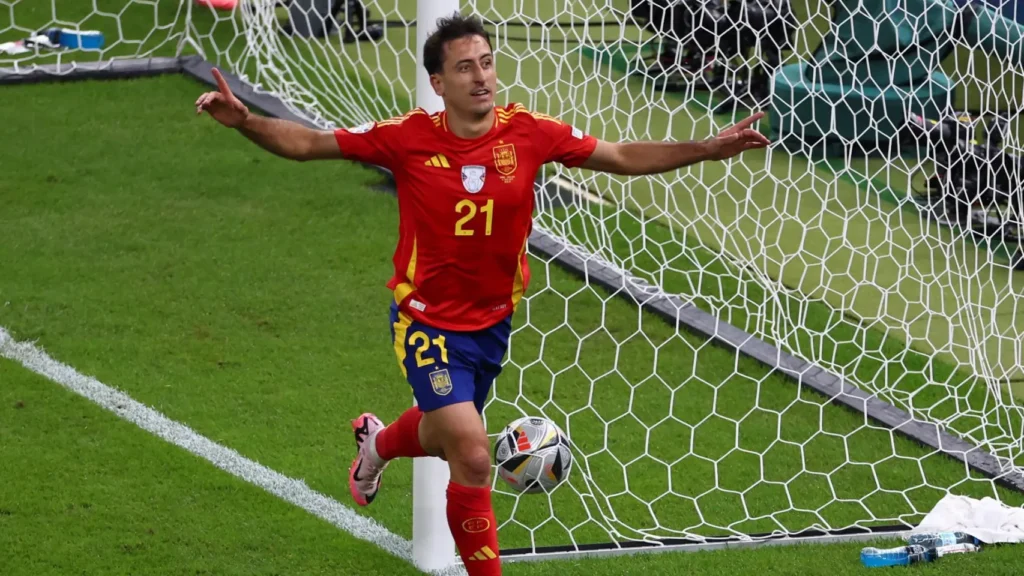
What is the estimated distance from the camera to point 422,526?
192 inches

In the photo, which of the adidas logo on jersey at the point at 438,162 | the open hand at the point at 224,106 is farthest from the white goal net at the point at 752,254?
the open hand at the point at 224,106

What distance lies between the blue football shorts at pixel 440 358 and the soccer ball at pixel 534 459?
0.22m

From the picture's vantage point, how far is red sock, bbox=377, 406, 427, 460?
469cm

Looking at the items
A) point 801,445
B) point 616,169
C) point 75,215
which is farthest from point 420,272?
point 75,215

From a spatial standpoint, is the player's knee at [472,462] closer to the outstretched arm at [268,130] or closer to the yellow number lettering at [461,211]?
the yellow number lettering at [461,211]

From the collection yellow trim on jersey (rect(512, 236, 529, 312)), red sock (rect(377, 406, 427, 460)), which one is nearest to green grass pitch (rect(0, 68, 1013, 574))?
red sock (rect(377, 406, 427, 460))

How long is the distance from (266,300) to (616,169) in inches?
114

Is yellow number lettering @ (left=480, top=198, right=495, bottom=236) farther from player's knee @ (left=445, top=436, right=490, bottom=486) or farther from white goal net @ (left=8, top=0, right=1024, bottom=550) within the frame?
white goal net @ (left=8, top=0, right=1024, bottom=550)

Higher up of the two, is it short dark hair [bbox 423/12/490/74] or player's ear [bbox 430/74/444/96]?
short dark hair [bbox 423/12/490/74]

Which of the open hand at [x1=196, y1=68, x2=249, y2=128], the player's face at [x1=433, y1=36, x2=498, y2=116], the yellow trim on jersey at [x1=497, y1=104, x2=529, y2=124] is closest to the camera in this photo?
the open hand at [x1=196, y1=68, x2=249, y2=128]

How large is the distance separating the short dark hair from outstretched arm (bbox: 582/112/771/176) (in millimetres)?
551

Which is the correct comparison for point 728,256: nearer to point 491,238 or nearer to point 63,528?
point 491,238

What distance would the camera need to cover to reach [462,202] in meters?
4.33

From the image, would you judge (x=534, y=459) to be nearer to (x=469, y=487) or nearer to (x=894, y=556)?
(x=469, y=487)
